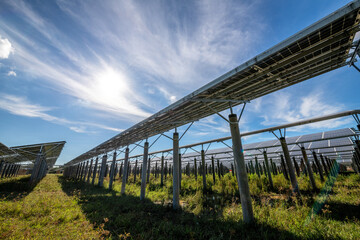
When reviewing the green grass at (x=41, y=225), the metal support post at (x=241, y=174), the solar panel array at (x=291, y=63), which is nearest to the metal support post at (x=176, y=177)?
the solar panel array at (x=291, y=63)

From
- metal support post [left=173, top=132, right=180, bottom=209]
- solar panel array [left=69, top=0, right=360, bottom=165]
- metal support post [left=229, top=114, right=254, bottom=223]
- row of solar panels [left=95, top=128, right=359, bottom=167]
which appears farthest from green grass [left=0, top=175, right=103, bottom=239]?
row of solar panels [left=95, top=128, right=359, bottom=167]

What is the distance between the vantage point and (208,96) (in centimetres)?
746

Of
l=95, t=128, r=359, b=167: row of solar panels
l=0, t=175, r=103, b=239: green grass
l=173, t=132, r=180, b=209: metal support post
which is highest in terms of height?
l=95, t=128, r=359, b=167: row of solar panels

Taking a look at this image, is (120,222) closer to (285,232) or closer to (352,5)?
(285,232)

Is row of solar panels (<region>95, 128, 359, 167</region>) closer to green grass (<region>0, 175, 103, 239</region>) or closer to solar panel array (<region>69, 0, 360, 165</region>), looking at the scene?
solar panel array (<region>69, 0, 360, 165</region>)

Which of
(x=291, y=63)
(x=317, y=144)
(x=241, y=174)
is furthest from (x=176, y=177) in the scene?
(x=317, y=144)

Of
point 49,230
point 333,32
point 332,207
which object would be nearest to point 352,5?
point 333,32

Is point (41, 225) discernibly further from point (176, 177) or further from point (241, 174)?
point (241, 174)

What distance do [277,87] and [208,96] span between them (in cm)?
312

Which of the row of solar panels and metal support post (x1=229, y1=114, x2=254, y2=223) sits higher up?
the row of solar panels

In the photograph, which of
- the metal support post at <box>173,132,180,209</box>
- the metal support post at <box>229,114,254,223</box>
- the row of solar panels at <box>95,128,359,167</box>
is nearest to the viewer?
the metal support post at <box>229,114,254,223</box>

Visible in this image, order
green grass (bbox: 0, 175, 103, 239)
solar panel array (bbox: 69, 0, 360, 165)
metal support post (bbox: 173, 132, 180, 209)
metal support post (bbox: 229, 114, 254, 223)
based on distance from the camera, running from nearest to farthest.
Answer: solar panel array (bbox: 69, 0, 360, 165)
green grass (bbox: 0, 175, 103, 239)
metal support post (bbox: 229, 114, 254, 223)
metal support post (bbox: 173, 132, 180, 209)

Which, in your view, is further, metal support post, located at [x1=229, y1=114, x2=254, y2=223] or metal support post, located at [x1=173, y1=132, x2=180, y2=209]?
metal support post, located at [x1=173, y1=132, x2=180, y2=209]

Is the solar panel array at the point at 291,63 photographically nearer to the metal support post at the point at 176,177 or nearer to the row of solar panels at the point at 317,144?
the metal support post at the point at 176,177
